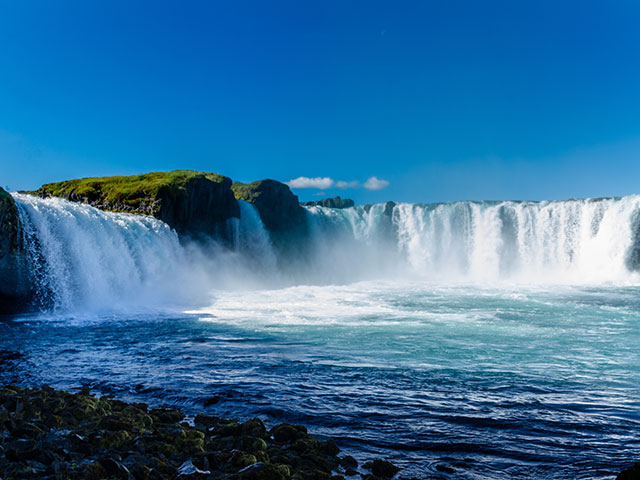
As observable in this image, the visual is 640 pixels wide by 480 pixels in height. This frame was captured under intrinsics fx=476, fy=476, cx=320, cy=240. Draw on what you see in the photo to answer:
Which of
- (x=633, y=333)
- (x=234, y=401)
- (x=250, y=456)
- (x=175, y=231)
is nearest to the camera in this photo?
(x=250, y=456)

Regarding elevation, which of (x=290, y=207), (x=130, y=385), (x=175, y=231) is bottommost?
(x=130, y=385)

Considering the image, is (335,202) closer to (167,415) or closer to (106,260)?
(106,260)

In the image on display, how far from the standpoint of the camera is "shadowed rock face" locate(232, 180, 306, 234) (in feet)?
165

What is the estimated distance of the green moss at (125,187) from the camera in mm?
35219

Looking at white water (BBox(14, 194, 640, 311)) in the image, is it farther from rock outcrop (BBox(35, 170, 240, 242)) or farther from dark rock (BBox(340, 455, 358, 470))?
dark rock (BBox(340, 455, 358, 470))

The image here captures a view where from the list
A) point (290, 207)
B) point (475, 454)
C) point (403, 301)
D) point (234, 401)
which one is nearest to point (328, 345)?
point (234, 401)

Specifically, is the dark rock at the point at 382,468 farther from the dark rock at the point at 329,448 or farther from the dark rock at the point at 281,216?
the dark rock at the point at 281,216

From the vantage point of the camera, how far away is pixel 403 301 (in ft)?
92.5

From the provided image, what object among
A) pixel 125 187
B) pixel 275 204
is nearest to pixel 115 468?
pixel 125 187

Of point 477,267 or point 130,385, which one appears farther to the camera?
point 477,267

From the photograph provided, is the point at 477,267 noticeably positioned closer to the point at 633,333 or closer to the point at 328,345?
the point at 633,333

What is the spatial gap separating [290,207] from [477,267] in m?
21.9

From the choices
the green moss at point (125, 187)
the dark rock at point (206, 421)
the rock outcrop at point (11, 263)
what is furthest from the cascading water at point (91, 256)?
the dark rock at point (206, 421)

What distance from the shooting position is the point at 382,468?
6.00 m
